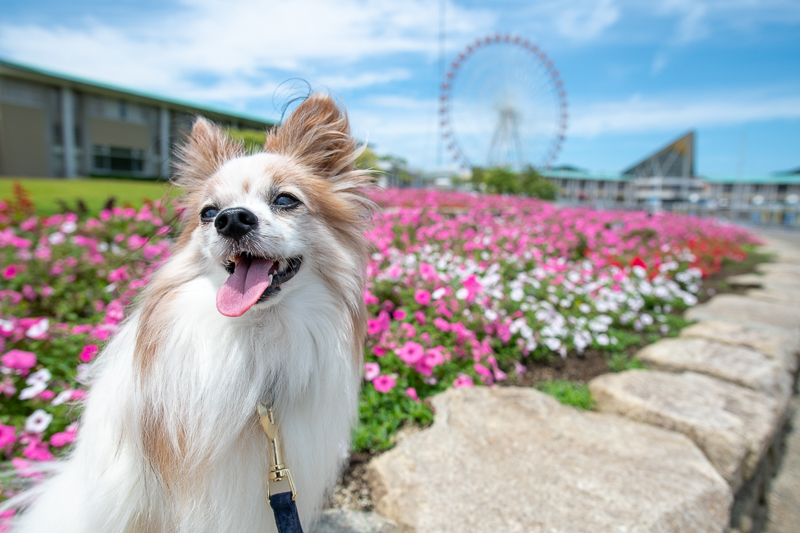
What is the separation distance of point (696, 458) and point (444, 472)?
4.26 feet

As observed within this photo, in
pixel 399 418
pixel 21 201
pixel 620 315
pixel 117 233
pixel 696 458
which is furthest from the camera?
pixel 21 201

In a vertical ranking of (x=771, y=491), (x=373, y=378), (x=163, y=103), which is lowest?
(x=771, y=491)

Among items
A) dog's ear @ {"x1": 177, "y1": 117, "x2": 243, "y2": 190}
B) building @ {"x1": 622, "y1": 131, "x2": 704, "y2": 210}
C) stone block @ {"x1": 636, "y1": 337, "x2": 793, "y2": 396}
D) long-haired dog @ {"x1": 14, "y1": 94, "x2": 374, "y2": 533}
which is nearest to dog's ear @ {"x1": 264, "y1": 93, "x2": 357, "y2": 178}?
long-haired dog @ {"x1": 14, "y1": 94, "x2": 374, "y2": 533}

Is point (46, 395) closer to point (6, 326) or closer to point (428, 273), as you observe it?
point (6, 326)

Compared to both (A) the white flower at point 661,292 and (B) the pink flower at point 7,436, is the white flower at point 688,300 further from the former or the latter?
(B) the pink flower at point 7,436

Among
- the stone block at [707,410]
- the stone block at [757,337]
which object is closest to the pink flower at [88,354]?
the stone block at [707,410]

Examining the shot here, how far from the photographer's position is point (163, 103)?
88.3 ft

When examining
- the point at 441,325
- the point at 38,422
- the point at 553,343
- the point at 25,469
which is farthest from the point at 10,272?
the point at 553,343

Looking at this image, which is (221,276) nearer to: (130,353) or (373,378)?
(130,353)

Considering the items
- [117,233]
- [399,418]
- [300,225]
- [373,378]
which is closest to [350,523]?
[399,418]

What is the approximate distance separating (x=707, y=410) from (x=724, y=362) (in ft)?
3.14

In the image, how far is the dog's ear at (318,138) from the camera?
1.74 m

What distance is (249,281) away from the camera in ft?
4.63

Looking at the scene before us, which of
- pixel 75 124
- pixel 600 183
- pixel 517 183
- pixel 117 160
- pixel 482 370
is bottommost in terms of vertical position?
pixel 482 370
